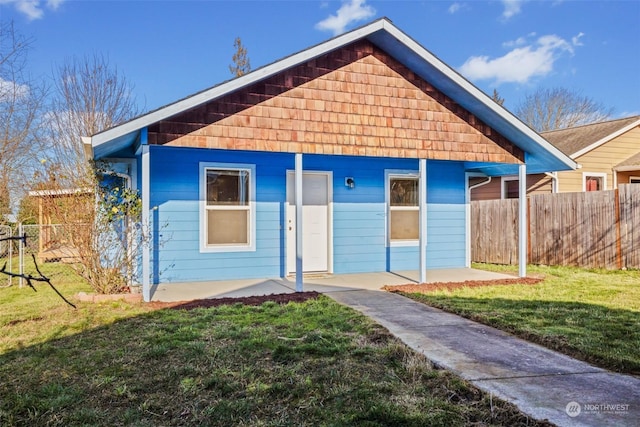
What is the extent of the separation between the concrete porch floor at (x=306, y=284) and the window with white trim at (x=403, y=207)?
0.86 metres

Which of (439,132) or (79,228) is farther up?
(439,132)

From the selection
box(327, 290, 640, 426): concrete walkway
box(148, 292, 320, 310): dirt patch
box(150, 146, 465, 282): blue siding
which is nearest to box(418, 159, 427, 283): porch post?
box(150, 146, 465, 282): blue siding

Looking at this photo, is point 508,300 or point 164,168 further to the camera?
point 164,168

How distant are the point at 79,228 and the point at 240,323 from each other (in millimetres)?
3278

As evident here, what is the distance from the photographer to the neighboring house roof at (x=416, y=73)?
21.4 feet

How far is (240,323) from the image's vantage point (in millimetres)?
5434

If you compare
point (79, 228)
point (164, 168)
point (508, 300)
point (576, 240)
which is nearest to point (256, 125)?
point (164, 168)

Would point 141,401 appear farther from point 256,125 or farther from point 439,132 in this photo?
point 439,132

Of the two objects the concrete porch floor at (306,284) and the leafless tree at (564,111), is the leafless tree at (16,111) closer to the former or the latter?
the concrete porch floor at (306,284)

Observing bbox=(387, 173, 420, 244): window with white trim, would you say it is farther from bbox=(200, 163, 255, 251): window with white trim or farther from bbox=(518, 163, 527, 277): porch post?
bbox=(200, 163, 255, 251): window with white trim

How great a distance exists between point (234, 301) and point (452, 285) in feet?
12.9

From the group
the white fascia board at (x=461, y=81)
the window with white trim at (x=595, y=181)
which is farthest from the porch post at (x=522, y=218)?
the window with white trim at (x=595, y=181)

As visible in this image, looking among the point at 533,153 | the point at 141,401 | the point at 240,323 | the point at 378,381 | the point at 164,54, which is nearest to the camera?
the point at 141,401

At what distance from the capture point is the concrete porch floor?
7.45 meters
